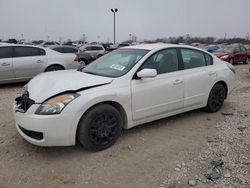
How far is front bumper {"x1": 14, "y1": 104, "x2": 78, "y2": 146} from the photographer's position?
336 cm

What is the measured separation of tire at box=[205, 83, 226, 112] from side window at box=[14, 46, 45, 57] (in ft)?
19.7

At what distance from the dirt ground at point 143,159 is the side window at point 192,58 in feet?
3.74

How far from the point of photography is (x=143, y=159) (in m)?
3.60

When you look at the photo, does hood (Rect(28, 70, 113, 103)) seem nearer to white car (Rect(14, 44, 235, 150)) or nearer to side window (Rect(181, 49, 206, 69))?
white car (Rect(14, 44, 235, 150))

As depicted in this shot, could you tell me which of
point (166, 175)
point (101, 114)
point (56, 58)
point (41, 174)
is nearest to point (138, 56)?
point (101, 114)

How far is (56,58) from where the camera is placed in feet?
30.1

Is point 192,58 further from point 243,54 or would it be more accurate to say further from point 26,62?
point 243,54

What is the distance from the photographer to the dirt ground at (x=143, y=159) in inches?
122

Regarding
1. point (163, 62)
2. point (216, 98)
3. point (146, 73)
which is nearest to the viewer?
point (146, 73)

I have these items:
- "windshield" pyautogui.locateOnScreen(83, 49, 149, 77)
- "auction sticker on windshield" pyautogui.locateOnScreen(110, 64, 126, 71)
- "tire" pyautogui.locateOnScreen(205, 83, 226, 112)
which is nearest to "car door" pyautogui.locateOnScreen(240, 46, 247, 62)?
"tire" pyautogui.locateOnScreen(205, 83, 226, 112)

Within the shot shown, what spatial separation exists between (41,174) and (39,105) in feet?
2.86

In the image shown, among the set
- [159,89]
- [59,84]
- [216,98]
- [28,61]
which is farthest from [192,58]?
[28,61]

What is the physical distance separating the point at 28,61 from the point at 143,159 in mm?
6399

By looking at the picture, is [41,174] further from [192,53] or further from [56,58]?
[56,58]
